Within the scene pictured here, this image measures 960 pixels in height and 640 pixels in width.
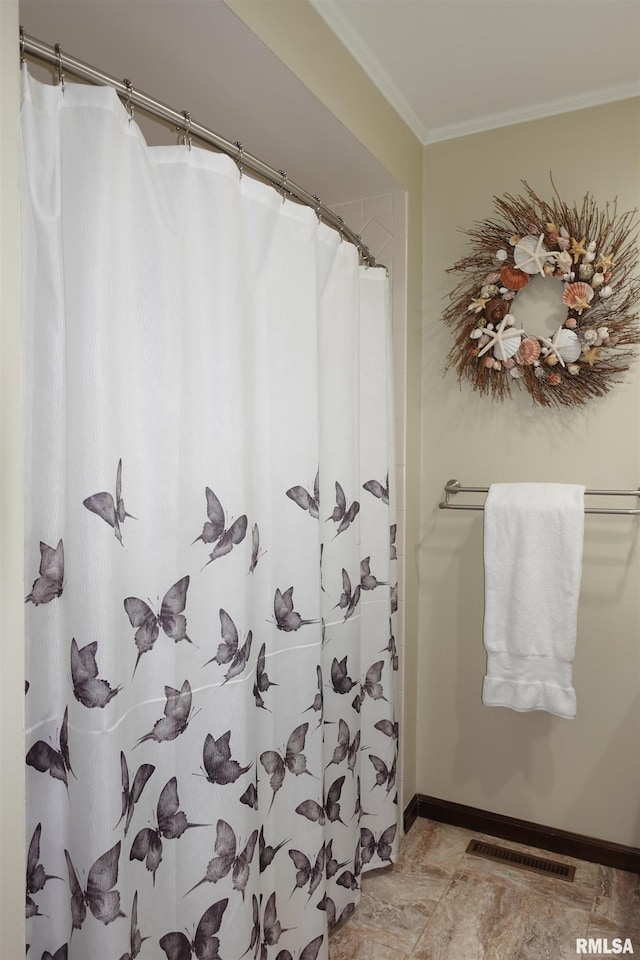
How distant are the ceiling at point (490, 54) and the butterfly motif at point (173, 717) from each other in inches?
63.1

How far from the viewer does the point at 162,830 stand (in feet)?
4.00

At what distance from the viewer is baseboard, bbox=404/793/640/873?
2.04m

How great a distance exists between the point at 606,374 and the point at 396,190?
900 millimetres

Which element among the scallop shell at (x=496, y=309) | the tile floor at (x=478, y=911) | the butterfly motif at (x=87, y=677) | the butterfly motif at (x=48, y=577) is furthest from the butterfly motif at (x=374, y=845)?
the scallop shell at (x=496, y=309)

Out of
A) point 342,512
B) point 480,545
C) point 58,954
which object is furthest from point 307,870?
point 480,545

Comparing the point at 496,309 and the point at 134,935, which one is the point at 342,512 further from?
the point at 134,935

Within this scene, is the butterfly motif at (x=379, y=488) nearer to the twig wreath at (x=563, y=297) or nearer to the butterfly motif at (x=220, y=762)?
the twig wreath at (x=563, y=297)

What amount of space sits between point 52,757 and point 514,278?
180 cm

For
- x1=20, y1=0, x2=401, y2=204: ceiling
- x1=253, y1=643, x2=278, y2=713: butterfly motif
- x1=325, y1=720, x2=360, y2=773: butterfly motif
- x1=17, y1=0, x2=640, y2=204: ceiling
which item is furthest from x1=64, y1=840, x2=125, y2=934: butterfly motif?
x1=17, y1=0, x2=640, y2=204: ceiling

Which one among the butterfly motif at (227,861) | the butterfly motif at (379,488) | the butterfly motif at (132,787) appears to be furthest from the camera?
the butterfly motif at (379,488)

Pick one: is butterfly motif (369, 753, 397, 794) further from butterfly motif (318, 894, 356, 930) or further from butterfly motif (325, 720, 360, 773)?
butterfly motif (318, 894, 356, 930)

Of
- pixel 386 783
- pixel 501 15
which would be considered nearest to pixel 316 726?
pixel 386 783

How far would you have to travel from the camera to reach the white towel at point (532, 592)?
1.93 m

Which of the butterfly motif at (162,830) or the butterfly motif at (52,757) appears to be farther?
the butterfly motif at (162,830)
